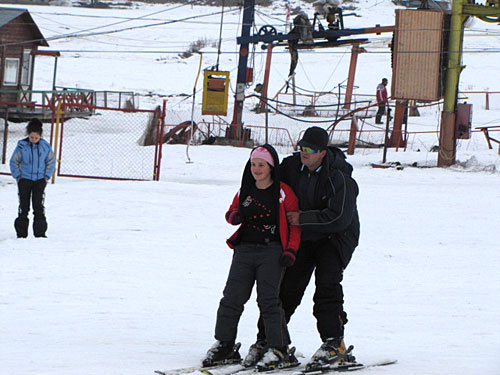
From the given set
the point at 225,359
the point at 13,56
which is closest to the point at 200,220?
the point at 225,359

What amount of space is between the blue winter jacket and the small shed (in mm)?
21424

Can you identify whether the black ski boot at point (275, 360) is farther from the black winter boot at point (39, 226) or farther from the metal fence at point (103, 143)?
the metal fence at point (103, 143)

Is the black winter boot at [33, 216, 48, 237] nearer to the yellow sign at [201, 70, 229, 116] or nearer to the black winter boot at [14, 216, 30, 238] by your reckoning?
the black winter boot at [14, 216, 30, 238]

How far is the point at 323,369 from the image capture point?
536 cm

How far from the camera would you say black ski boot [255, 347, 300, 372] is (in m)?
5.33

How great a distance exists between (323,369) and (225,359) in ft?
2.11

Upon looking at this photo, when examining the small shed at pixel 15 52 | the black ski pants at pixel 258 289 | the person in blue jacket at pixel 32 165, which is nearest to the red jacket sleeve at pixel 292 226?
the black ski pants at pixel 258 289

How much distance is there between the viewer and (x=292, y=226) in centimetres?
543

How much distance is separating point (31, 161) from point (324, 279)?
619cm

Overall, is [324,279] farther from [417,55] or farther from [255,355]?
[417,55]

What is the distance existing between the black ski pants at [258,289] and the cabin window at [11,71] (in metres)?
27.9

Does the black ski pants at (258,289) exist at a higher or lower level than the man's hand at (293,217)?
lower

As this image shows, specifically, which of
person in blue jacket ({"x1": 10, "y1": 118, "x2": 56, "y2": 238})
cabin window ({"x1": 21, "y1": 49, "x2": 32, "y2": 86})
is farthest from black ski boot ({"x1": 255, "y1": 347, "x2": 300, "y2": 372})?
cabin window ({"x1": 21, "y1": 49, "x2": 32, "y2": 86})

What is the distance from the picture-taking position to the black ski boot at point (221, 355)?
17.9 ft
